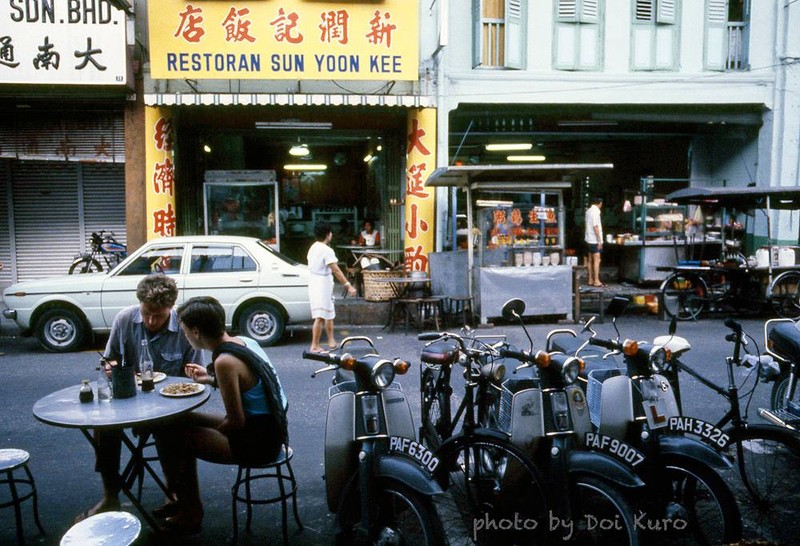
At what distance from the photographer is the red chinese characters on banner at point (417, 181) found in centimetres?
1280

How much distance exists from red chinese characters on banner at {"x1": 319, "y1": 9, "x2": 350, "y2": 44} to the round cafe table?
9548 mm

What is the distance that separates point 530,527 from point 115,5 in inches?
459

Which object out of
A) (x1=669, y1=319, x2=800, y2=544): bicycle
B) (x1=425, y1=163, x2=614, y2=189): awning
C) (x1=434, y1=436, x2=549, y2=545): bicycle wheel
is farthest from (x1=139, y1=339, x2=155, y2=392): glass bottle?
(x1=425, y1=163, x2=614, y2=189): awning

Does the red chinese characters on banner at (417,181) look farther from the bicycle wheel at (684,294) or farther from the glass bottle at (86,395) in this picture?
the glass bottle at (86,395)

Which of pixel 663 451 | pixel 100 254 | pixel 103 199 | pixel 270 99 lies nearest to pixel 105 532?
pixel 663 451

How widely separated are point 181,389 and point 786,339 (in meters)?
4.18

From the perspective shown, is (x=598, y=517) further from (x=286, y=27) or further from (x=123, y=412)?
(x=286, y=27)

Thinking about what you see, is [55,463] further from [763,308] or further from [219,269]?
[763,308]

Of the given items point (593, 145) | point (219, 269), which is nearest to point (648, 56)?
point (593, 145)

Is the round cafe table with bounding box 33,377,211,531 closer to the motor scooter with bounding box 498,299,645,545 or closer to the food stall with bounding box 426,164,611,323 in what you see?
the motor scooter with bounding box 498,299,645,545

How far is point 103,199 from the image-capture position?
14195 mm

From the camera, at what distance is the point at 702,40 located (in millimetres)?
13789

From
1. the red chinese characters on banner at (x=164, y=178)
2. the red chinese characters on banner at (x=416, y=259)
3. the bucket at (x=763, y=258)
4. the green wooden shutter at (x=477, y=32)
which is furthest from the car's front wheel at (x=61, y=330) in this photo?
the bucket at (x=763, y=258)

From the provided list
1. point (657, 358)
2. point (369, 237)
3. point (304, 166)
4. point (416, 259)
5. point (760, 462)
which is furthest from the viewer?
point (304, 166)
